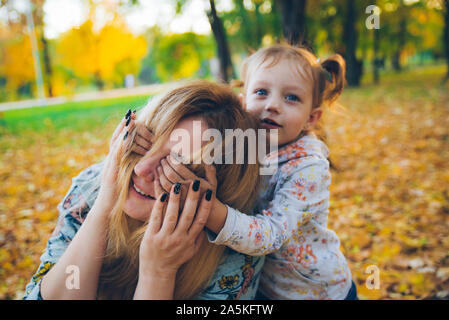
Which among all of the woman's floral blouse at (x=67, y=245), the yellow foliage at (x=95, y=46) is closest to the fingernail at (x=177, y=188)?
the woman's floral blouse at (x=67, y=245)

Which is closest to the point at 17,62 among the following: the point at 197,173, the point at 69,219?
the point at 69,219

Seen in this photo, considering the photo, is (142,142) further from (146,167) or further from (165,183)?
(165,183)

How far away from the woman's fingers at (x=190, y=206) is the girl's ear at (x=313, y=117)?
1.03m

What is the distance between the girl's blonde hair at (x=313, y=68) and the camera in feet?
6.14

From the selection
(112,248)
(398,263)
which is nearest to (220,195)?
(112,248)

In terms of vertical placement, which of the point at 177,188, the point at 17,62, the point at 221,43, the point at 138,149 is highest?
the point at 17,62

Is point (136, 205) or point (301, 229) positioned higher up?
point (136, 205)

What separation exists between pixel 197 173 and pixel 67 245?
2.41 ft

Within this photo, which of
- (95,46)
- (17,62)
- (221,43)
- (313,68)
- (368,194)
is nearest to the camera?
(313,68)

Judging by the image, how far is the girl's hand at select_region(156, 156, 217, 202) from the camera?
3.99ft

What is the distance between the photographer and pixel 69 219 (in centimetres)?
149

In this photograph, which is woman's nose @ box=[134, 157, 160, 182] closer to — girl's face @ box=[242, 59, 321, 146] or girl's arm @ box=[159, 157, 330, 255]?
girl's arm @ box=[159, 157, 330, 255]

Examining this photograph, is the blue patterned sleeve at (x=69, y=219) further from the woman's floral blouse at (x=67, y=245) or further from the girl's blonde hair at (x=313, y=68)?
the girl's blonde hair at (x=313, y=68)

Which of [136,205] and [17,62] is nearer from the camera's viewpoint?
[136,205]
